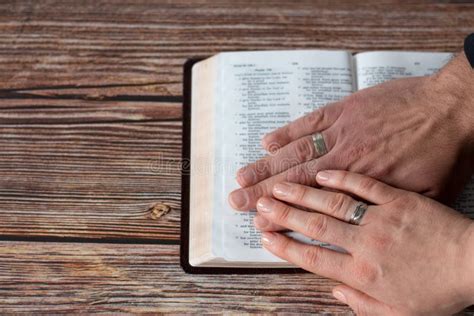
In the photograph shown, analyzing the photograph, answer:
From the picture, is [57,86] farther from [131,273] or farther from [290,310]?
[290,310]

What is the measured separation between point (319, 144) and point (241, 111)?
0.11 metres

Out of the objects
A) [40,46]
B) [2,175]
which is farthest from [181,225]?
[40,46]

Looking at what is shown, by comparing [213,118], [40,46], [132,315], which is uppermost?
[40,46]

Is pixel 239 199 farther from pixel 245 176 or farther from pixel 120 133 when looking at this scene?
pixel 120 133

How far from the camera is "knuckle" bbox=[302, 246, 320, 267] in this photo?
22.1 inches

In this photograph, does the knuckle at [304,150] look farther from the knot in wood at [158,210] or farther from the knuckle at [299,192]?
the knot in wood at [158,210]

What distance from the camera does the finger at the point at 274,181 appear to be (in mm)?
602

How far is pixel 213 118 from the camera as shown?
66 centimetres

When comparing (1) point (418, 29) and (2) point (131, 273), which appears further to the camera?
(1) point (418, 29)

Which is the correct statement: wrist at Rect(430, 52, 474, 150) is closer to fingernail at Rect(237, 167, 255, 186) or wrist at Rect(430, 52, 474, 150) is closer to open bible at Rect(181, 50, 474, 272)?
open bible at Rect(181, 50, 474, 272)

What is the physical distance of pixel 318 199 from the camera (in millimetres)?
583

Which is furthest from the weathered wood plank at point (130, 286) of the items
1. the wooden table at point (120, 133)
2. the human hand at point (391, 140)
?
the human hand at point (391, 140)

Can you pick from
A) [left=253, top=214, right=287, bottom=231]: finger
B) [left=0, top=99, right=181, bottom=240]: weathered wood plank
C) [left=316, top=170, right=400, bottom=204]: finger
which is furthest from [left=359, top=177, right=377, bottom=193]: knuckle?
[left=0, top=99, right=181, bottom=240]: weathered wood plank

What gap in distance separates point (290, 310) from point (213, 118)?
10.4 inches
